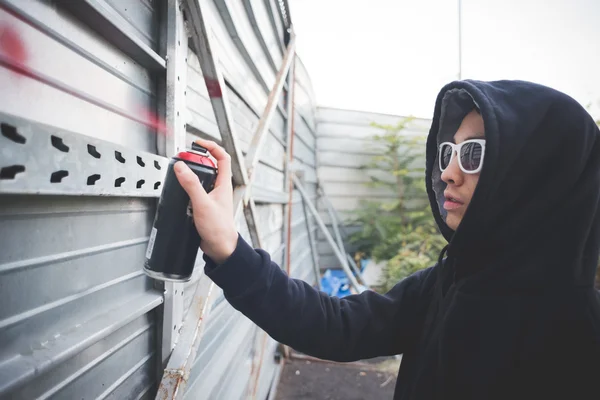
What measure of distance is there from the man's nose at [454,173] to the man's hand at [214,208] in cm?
76

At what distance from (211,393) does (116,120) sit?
69.3 inches

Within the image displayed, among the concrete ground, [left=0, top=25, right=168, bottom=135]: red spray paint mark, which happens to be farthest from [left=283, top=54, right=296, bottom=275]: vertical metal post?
[left=0, top=25, right=168, bottom=135]: red spray paint mark

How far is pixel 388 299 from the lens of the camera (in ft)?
4.60

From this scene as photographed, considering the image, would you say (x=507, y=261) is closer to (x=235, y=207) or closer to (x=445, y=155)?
(x=445, y=155)

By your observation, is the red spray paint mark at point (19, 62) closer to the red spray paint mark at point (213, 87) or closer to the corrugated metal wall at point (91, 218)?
the corrugated metal wall at point (91, 218)

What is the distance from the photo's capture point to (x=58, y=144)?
72 cm

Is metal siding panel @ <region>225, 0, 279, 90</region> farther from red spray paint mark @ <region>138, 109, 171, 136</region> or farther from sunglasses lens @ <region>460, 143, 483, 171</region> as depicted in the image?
sunglasses lens @ <region>460, 143, 483, 171</region>

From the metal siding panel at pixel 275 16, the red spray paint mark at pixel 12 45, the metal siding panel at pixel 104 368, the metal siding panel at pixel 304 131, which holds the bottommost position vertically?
the metal siding panel at pixel 104 368

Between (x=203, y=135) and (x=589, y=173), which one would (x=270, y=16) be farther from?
(x=589, y=173)

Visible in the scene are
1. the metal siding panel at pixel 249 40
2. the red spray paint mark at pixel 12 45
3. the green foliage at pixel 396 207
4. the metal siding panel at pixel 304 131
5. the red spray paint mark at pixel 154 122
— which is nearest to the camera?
the red spray paint mark at pixel 12 45

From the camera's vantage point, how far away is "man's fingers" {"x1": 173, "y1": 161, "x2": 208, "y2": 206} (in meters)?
0.89

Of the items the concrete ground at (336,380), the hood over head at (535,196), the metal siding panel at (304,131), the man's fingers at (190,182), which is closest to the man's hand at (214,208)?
the man's fingers at (190,182)

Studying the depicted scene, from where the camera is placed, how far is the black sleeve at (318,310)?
1059mm

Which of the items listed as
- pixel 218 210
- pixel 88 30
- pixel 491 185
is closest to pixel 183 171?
pixel 218 210
